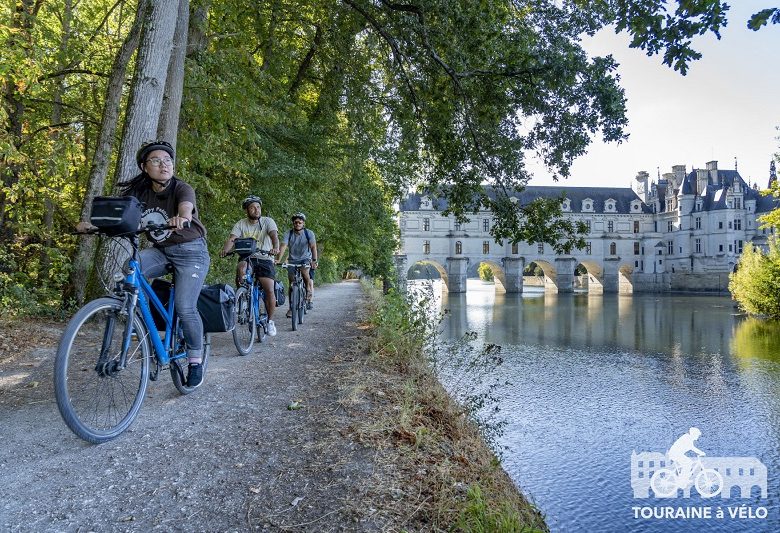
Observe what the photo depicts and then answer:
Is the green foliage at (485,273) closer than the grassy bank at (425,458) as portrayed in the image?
No

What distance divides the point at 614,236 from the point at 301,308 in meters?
75.1

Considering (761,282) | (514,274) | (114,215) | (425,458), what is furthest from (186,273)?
(514,274)

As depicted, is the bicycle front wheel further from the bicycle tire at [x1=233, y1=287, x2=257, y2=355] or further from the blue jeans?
the bicycle tire at [x1=233, y1=287, x2=257, y2=355]

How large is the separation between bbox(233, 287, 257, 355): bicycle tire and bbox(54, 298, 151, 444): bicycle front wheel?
2.40 m

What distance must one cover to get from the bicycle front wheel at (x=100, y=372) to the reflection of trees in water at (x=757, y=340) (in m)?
20.1

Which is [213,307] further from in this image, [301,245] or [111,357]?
[301,245]

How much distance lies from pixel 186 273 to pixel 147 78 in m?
3.86

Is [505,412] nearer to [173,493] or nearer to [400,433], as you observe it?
[400,433]

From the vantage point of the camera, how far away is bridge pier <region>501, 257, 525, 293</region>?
67.0 metres

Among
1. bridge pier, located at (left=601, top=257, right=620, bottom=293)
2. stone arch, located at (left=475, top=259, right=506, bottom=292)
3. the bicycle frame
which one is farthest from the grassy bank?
bridge pier, located at (left=601, top=257, right=620, bottom=293)

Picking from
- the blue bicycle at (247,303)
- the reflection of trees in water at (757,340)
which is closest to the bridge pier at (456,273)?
the reflection of trees in water at (757,340)

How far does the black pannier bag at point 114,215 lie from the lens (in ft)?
9.73

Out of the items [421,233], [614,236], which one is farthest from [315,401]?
[614,236]

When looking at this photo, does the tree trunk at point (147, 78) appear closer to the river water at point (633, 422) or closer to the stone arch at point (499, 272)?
the river water at point (633, 422)
